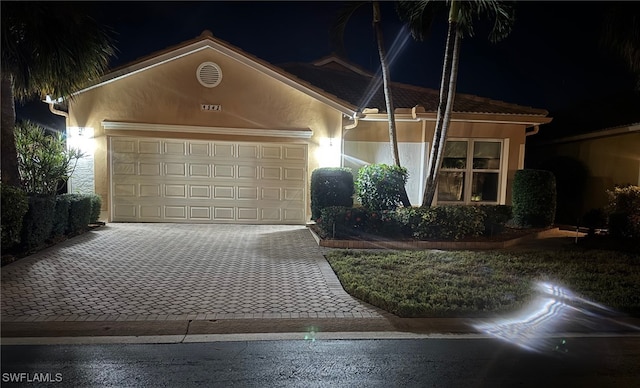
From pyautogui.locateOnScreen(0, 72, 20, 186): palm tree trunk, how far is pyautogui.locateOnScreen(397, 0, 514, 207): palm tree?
882 centimetres

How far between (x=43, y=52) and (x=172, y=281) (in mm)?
4979

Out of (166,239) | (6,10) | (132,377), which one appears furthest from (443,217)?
(6,10)

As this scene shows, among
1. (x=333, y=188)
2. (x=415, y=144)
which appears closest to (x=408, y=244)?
(x=333, y=188)

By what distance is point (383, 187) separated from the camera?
9312 millimetres

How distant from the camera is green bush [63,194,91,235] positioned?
8.52 meters

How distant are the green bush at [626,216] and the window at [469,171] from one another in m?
3.21

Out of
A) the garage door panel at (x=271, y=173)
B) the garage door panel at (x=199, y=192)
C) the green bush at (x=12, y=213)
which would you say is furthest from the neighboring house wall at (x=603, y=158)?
the green bush at (x=12, y=213)

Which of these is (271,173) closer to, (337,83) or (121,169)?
(121,169)

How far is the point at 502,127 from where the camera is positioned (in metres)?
12.0

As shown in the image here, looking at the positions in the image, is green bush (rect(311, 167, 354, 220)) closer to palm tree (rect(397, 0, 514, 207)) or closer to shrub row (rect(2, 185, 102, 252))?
palm tree (rect(397, 0, 514, 207))

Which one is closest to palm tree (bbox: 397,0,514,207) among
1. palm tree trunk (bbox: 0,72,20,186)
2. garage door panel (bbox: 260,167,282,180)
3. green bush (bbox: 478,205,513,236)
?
green bush (bbox: 478,205,513,236)

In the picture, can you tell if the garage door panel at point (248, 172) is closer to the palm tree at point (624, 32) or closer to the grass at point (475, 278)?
the grass at point (475, 278)

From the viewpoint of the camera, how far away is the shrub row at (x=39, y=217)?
20.7 ft

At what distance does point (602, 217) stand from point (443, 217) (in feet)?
17.3
